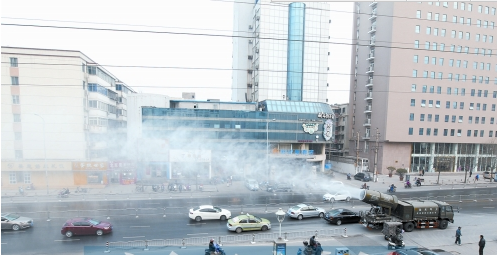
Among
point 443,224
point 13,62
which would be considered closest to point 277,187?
point 443,224

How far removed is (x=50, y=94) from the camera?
12.8m

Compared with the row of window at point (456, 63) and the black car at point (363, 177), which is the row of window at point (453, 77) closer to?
the row of window at point (456, 63)

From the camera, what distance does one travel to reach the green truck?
537 inches

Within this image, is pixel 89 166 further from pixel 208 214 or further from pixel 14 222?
pixel 208 214

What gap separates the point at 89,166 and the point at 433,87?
129ft

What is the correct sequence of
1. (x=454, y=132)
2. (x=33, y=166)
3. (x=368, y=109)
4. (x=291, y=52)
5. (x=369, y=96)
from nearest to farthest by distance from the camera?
(x=33, y=166), (x=454, y=132), (x=369, y=96), (x=368, y=109), (x=291, y=52)

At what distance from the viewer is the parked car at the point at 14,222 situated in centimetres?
1327

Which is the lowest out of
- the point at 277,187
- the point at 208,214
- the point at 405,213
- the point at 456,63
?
the point at 277,187

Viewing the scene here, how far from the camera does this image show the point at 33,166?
567 inches

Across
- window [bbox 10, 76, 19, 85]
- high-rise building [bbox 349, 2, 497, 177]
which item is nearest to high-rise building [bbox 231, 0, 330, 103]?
high-rise building [bbox 349, 2, 497, 177]

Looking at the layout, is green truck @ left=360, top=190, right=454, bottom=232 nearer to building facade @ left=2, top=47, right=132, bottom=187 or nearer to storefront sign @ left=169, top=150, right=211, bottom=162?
storefront sign @ left=169, top=150, right=211, bottom=162

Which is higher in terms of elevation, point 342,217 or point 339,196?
point 342,217

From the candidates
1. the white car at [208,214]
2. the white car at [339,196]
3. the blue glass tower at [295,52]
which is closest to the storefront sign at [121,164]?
the white car at [208,214]

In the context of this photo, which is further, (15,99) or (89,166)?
(89,166)
